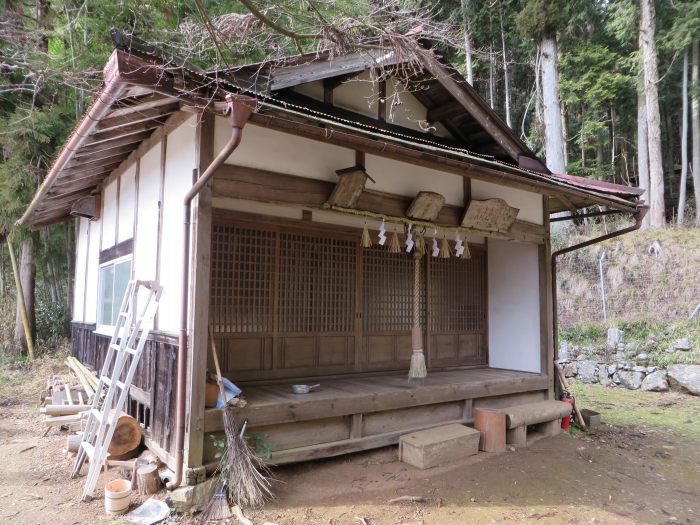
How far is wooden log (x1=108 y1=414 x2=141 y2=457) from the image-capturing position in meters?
4.67

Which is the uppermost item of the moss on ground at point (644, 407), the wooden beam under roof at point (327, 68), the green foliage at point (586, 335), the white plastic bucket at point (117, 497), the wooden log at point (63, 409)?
the wooden beam under roof at point (327, 68)

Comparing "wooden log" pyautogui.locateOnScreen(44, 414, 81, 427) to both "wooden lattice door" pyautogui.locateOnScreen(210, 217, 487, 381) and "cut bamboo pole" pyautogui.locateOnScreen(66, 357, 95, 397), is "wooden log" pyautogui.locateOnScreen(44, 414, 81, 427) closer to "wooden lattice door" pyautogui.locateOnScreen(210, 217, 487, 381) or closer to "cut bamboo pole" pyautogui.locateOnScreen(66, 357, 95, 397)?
"cut bamboo pole" pyautogui.locateOnScreen(66, 357, 95, 397)

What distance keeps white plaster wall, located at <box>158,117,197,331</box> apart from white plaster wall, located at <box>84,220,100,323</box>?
4.07 metres

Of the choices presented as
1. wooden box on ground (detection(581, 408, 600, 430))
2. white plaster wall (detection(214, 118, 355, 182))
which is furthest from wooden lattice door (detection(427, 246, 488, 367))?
white plaster wall (detection(214, 118, 355, 182))

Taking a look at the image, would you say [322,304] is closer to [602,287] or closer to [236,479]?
[236,479]

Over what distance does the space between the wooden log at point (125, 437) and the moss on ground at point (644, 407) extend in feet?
23.6

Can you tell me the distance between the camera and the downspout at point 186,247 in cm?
368

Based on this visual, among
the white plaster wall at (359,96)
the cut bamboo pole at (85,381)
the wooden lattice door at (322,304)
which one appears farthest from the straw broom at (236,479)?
the white plaster wall at (359,96)

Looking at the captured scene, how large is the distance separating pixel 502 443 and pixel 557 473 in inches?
28.9

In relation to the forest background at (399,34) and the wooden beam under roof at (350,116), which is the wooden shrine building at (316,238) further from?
the forest background at (399,34)

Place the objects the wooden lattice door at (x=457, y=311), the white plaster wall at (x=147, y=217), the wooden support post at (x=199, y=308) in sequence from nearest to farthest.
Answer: the wooden support post at (x=199, y=308) < the white plaster wall at (x=147, y=217) < the wooden lattice door at (x=457, y=311)

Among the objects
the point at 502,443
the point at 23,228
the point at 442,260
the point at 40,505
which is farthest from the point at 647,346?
the point at 23,228

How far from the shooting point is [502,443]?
5.83m

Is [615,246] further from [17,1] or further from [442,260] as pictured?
[17,1]
